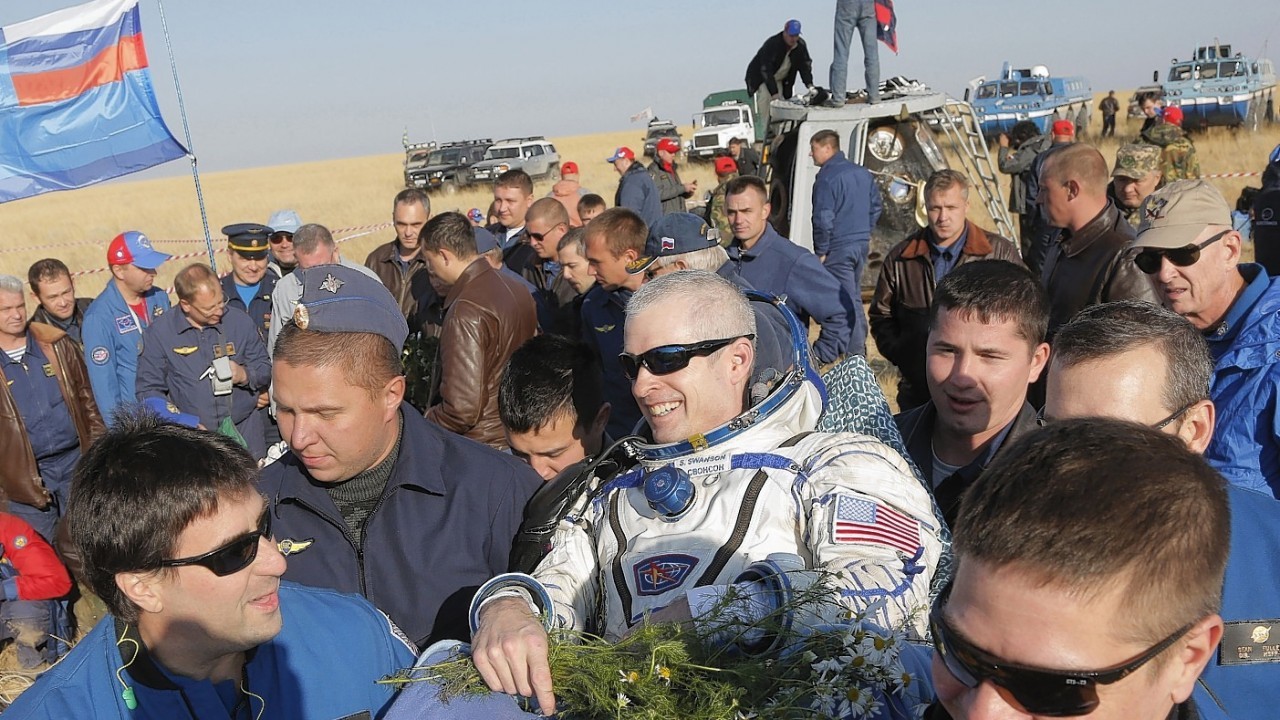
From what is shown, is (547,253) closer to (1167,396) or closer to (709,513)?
(709,513)

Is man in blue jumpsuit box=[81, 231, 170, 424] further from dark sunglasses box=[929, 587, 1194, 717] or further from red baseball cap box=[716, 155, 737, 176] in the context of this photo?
red baseball cap box=[716, 155, 737, 176]

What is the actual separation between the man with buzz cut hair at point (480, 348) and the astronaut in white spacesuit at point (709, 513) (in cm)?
239

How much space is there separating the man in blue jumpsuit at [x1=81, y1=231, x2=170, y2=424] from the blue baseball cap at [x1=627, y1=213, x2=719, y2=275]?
149 inches

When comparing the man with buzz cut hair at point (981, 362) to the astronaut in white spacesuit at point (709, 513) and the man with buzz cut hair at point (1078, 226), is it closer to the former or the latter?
the astronaut in white spacesuit at point (709, 513)

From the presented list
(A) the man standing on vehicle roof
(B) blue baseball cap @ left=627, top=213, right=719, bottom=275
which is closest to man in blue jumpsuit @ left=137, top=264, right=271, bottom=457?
(B) blue baseball cap @ left=627, top=213, right=719, bottom=275

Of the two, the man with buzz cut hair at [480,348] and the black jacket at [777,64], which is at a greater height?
the black jacket at [777,64]

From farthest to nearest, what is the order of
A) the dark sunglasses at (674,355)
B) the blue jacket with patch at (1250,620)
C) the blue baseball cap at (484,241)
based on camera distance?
the blue baseball cap at (484,241) → the dark sunglasses at (674,355) → the blue jacket with patch at (1250,620)

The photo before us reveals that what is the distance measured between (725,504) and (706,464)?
0.15 m

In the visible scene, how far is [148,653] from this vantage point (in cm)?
226

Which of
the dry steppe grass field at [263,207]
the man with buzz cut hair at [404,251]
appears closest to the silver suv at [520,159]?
the dry steppe grass field at [263,207]

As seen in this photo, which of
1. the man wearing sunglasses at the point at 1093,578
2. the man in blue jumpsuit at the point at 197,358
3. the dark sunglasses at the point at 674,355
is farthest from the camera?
the man in blue jumpsuit at the point at 197,358

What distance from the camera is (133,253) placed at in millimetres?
7488

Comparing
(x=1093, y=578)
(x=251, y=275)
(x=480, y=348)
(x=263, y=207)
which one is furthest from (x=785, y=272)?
(x=263, y=207)

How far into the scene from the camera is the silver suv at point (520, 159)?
114ft
